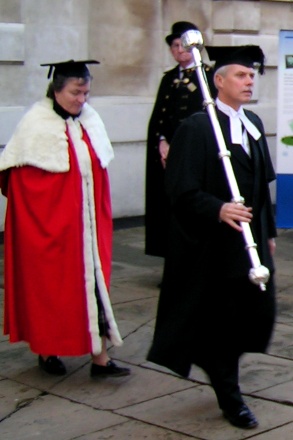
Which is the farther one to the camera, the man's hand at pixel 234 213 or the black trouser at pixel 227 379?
the black trouser at pixel 227 379

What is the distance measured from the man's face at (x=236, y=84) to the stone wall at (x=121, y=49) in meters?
5.24

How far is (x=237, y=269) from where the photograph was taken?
513 centimetres

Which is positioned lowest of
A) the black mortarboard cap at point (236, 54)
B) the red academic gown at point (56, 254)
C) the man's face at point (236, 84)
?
the red academic gown at point (56, 254)

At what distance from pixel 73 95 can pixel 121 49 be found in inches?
222

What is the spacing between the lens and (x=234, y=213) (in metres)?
4.92

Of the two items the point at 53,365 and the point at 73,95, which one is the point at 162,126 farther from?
the point at 53,365

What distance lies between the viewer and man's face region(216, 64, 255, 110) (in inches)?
203

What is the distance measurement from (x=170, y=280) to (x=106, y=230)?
0.91 metres

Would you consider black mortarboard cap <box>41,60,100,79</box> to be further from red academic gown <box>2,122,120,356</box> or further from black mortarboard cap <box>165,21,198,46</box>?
black mortarboard cap <box>165,21,198,46</box>

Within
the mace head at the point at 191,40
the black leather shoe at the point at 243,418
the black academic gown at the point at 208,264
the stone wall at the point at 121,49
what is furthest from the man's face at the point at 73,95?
the stone wall at the point at 121,49

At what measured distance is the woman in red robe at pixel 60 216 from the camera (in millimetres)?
5863

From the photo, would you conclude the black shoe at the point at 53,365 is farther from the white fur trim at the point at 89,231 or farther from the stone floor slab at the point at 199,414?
the stone floor slab at the point at 199,414

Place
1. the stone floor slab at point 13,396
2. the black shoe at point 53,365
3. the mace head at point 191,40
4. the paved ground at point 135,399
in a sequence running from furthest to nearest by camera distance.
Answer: the black shoe at point 53,365, the stone floor slab at point 13,396, the mace head at point 191,40, the paved ground at point 135,399

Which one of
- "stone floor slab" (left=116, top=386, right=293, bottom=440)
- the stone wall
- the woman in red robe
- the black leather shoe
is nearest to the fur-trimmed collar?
the woman in red robe
